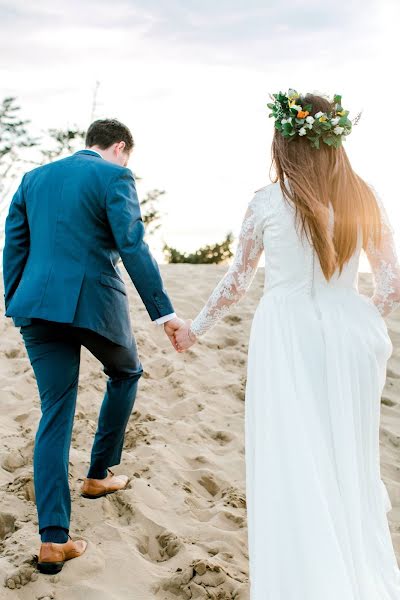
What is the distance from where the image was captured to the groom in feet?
10.5

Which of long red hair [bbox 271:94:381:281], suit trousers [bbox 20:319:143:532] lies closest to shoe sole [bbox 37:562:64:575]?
suit trousers [bbox 20:319:143:532]

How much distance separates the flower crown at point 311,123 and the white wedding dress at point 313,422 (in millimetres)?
233

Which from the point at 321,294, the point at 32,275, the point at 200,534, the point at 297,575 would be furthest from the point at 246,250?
the point at 200,534

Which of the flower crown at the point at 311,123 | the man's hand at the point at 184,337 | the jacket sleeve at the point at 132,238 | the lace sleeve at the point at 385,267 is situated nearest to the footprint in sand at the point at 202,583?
the man's hand at the point at 184,337

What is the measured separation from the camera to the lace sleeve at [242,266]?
288 cm

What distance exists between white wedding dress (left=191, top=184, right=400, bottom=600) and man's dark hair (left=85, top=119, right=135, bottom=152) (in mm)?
1044

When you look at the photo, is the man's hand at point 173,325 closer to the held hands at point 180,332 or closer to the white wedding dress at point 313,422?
the held hands at point 180,332

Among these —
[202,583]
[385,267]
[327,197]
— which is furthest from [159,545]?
[327,197]

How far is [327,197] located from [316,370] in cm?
64

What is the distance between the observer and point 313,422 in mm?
2637

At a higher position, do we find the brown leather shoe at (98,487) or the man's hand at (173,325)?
the man's hand at (173,325)

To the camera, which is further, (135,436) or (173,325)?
(135,436)

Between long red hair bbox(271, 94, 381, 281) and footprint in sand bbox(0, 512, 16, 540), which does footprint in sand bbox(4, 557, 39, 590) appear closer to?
footprint in sand bbox(0, 512, 16, 540)

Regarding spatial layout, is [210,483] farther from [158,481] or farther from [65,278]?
[65,278]
